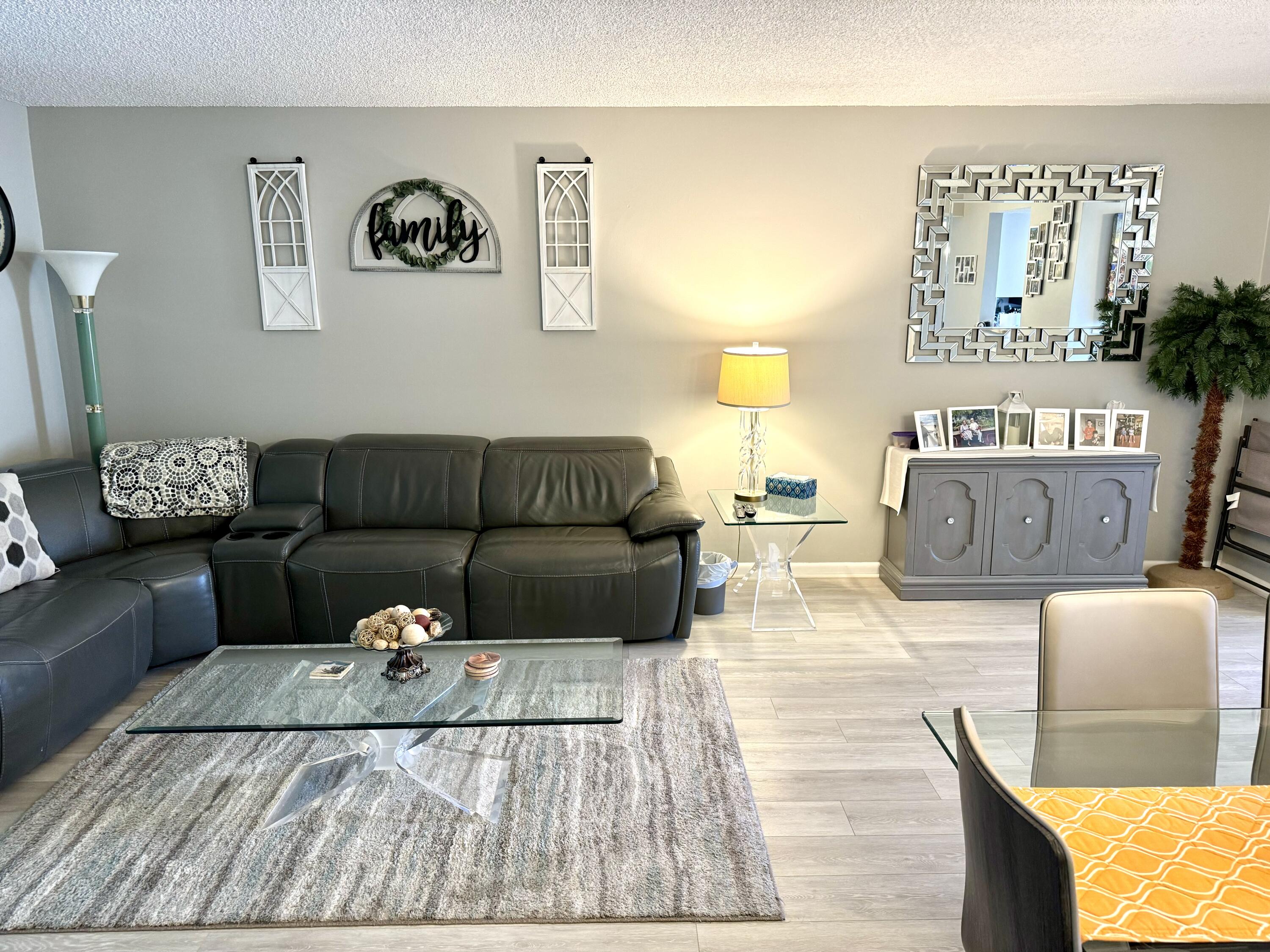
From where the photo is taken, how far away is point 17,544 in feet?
10.4

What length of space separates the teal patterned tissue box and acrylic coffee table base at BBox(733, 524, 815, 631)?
0.16 meters

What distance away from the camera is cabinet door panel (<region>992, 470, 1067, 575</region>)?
4.07m

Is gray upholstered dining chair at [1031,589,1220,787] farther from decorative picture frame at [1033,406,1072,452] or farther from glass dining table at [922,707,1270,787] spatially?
decorative picture frame at [1033,406,1072,452]

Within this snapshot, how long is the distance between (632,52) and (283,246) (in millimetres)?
2066

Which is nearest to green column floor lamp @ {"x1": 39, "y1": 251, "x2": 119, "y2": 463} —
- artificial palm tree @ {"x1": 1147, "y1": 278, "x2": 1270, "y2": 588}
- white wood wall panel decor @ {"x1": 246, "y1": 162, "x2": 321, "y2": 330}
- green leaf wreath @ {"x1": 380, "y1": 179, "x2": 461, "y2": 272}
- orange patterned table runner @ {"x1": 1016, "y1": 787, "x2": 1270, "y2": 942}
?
white wood wall panel decor @ {"x1": 246, "y1": 162, "x2": 321, "y2": 330}

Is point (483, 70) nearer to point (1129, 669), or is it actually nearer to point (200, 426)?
point (200, 426)

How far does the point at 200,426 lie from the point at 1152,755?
4.35 meters

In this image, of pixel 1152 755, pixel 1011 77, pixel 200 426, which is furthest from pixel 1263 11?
pixel 200 426

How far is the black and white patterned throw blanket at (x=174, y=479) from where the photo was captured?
3.68m

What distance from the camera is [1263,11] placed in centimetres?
274

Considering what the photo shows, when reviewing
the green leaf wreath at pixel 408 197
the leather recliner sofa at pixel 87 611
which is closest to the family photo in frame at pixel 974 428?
the green leaf wreath at pixel 408 197

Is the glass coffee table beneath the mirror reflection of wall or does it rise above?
beneath

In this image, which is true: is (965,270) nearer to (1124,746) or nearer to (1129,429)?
(1129,429)

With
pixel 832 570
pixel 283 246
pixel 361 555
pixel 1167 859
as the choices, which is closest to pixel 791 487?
pixel 832 570
